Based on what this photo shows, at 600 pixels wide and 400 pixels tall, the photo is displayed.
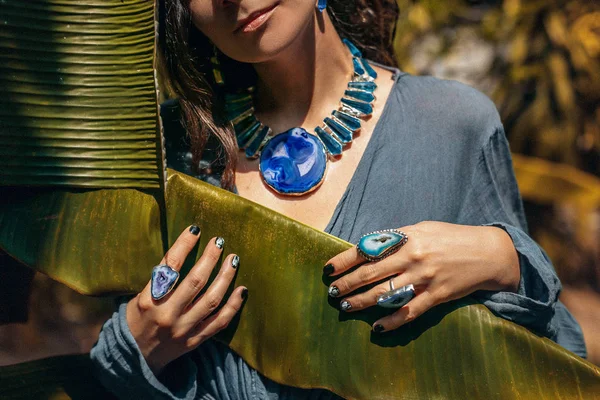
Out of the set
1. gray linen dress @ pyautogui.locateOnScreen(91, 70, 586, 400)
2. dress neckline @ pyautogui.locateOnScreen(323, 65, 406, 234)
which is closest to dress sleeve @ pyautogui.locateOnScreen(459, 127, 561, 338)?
gray linen dress @ pyautogui.locateOnScreen(91, 70, 586, 400)

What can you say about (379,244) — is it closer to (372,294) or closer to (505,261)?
(372,294)

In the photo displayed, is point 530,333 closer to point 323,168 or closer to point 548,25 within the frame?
point 323,168

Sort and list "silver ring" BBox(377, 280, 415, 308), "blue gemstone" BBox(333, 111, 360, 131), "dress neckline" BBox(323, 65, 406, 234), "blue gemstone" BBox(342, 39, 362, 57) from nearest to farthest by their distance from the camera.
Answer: "silver ring" BBox(377, 280, 415, 308)
"dress neckline" BBox(323, 65, 406, 234)
"blue gemstone" BBox(333, 111, 360, 131)
"blue gemstone" BBox(342, 39, 362, 57)

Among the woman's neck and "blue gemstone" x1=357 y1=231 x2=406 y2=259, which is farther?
the woman's neck

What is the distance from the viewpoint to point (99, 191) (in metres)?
1.29

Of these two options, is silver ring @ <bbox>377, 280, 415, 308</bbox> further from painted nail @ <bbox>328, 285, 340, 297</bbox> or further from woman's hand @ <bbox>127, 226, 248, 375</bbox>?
woman's hand @ <bbox>127, 226, 248, 375</bbox>

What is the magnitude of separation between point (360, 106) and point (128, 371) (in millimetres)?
755

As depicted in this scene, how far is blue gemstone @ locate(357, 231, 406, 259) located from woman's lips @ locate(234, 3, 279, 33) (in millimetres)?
467

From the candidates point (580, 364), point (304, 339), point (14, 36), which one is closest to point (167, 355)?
point (304, 339)

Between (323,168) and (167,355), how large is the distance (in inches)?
20.0

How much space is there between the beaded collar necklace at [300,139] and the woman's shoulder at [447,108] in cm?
9

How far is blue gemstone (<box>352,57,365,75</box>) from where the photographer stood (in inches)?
62.2

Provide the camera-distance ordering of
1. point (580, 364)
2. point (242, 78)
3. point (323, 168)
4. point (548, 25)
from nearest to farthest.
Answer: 1. point (580, 364)
2. point (323, 168)
3. point (242, 78)
4. point (548, 25)

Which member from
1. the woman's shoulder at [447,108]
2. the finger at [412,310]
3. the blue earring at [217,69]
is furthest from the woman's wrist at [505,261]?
the blue earring at [217,69]
